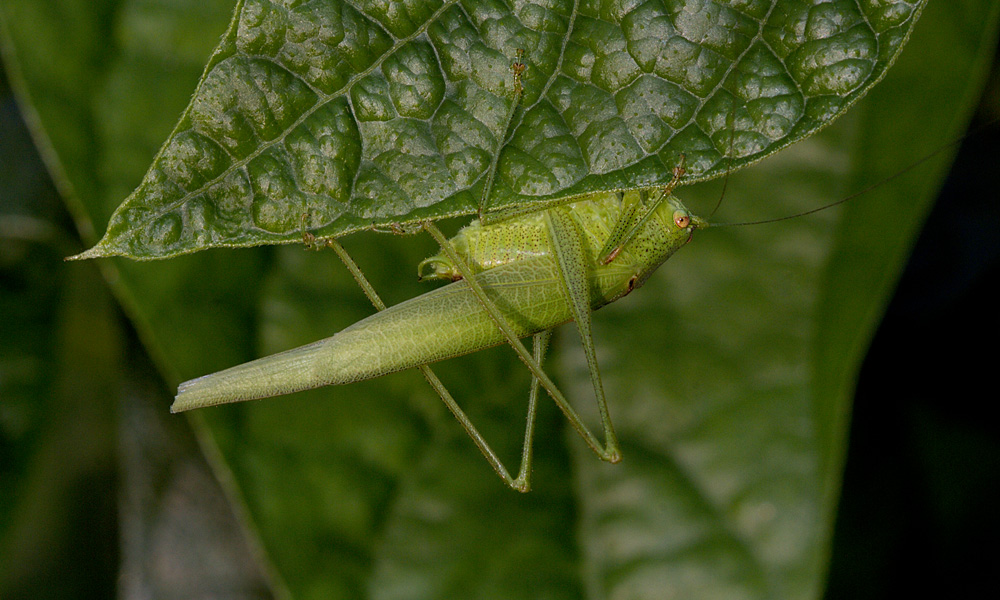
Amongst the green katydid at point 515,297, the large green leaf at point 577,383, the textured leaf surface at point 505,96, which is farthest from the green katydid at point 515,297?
the textured leaf surface at point 505,96

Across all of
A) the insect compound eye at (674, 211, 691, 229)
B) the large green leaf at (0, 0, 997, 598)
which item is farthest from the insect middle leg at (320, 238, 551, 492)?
the insect compound eye at (674, 211, 691, 229)

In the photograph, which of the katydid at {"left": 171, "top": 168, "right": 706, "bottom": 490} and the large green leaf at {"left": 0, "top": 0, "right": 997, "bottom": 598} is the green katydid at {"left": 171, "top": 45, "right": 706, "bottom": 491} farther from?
the large green leaf at {"left": 0, "top": 0, "right": 997, "bottom": 598}

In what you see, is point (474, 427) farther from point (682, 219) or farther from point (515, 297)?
point (682, 219)

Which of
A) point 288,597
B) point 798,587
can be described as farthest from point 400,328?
point 798,587

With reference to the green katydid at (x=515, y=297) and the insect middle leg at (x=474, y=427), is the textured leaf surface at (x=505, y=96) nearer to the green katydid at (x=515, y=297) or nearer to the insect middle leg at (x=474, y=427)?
the green katydid at (x=515, y=297)

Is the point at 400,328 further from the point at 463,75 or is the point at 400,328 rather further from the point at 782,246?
the point at 782,246

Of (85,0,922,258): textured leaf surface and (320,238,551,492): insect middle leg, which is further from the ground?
(85,0,922,258): textured leaf surface

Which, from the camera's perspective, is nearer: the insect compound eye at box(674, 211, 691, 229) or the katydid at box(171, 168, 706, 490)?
the katydid at box(171, 168, 706, 490)
